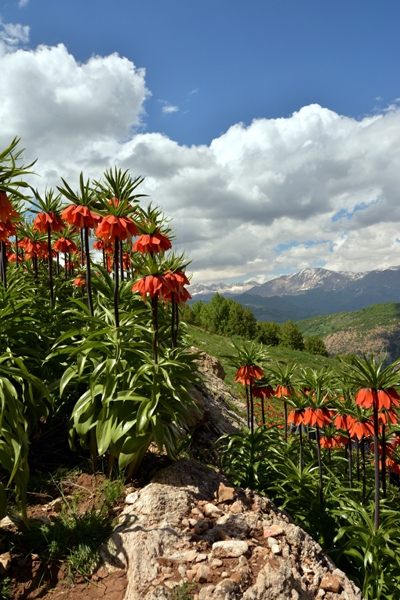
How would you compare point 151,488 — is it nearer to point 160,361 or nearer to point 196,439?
point 160,361

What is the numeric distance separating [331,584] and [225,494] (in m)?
1.17

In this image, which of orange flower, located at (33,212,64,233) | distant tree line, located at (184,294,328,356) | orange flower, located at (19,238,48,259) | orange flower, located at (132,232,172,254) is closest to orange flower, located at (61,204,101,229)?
orange flower, located at (132,232,172,254)

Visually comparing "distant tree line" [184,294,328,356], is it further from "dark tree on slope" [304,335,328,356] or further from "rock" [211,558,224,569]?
"rock" [211,558,224,569]

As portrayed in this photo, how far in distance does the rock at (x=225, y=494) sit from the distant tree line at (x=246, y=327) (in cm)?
5916

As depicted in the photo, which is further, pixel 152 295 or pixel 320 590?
pixel 152 295

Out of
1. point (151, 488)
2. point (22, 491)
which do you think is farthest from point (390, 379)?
point (22, 491)

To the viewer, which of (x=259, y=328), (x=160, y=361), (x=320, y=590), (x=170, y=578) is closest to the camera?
(x=170, y=578)

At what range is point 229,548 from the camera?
317cm

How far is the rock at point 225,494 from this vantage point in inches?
153

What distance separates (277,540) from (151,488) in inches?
49.6

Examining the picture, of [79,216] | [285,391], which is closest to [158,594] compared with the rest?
[79,216]

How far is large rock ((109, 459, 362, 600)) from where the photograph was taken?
9.37 ft

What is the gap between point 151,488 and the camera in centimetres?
375

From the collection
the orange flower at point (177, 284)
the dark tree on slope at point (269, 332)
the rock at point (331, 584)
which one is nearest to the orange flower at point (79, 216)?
the orange flower at point (177, 284)
